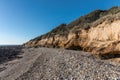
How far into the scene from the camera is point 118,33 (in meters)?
24.0

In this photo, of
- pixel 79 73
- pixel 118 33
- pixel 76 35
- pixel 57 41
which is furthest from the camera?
pixel 57 41

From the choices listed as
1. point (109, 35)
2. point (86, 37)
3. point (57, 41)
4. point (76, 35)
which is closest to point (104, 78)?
point (109, 35)

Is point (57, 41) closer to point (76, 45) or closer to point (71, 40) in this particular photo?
point (71, 40)

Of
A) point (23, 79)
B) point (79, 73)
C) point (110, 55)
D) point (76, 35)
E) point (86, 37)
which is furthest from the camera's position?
point (76, 35)

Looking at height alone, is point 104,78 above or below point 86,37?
below

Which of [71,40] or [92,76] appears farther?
[71,40]

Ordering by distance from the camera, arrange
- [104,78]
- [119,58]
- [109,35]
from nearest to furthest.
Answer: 1. [104,78]
2. [119,58]
3. [109,35]

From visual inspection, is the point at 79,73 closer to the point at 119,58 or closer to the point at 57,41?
the point at 119,58

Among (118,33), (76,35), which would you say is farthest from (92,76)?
(76,35)

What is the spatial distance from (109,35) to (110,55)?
632 cm

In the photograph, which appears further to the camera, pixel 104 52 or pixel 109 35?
pixel 109 35

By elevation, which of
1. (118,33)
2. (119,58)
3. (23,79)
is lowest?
(23,79)

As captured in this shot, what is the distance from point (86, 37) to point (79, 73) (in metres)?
24.5

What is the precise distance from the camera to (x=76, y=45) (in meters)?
41.0
